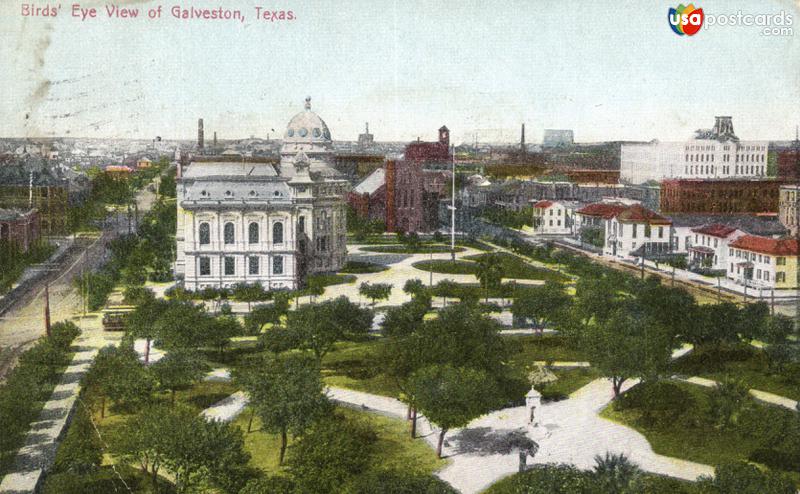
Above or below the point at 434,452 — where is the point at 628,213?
above

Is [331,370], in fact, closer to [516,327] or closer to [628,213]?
[516,327]

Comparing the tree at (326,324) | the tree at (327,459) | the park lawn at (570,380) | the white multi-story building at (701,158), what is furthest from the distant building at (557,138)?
the tree at (327,459)

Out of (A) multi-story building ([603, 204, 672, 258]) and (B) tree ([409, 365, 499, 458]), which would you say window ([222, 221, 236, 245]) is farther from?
(A) multi-story building ([603, 204, 672, 258])

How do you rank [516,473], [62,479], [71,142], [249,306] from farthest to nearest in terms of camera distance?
[249,306]
[71,142]
[516,473]
[62,479]

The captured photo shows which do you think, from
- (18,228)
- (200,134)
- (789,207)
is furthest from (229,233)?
(789,207)

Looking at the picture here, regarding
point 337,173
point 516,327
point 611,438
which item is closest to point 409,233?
point 337,173

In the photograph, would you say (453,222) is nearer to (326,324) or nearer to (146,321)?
(326,324)
